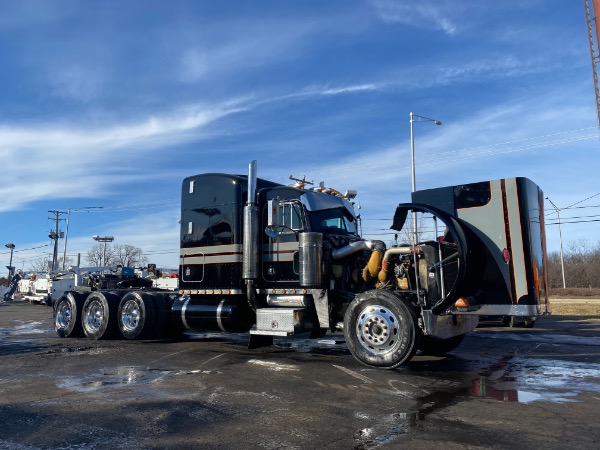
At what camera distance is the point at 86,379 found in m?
7.15

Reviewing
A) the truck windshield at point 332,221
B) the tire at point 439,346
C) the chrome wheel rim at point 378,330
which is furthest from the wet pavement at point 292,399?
the truck windshield at point 332,221

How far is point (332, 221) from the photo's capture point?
388 inches

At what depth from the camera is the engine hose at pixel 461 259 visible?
24.1 ft

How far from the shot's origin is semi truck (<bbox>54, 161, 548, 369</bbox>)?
7441 mm

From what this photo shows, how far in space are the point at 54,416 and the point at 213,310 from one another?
5.10m

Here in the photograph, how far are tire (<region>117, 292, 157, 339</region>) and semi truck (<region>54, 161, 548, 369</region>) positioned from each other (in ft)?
0.09

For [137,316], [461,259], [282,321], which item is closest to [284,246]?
[282,321]

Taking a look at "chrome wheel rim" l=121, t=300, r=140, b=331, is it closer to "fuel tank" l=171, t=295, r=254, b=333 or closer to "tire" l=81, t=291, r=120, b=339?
"tire" l=81, t=291, r=120, b=339

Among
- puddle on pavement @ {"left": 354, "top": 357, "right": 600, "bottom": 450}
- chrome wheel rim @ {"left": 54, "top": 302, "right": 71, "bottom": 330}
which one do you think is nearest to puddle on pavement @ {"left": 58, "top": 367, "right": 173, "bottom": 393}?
puddle on pavement @ {"left": 354, "top": 357, "right": 600, "bottom": 450}

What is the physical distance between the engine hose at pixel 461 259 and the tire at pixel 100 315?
7585mm

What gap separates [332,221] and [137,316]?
4.92 m

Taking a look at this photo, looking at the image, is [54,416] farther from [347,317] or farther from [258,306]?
[258,306]

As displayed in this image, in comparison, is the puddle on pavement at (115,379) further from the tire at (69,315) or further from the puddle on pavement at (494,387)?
the tire at (69,315)

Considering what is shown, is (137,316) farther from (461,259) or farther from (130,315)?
(461,259)
